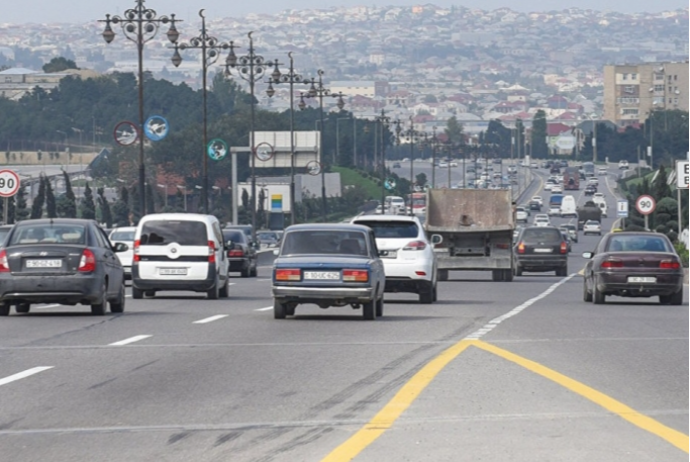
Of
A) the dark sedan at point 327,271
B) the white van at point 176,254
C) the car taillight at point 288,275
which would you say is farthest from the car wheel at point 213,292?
the car taillight at point 288,275

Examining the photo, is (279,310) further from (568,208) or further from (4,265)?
(568,208)

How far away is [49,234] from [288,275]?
13.4 ft

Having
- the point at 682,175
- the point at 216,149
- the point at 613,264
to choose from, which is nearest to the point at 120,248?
the point at 613,264

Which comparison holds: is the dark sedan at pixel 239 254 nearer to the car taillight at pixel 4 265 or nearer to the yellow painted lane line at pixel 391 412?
the car taillight at pixel 4 265

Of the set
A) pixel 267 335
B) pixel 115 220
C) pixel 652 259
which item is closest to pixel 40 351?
pixel 267 335

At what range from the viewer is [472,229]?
1836 inches

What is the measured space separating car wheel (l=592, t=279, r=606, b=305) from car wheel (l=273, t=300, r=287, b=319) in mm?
7387

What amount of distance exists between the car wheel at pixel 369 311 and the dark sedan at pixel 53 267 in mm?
3965

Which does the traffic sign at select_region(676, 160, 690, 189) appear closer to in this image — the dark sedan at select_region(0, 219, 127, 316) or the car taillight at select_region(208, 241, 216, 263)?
the car taillight at select_region(208, 241, 216, 263)

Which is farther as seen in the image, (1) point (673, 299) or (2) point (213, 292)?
(2) point (213, 292)

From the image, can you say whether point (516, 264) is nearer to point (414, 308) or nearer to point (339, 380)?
point (414, 308)

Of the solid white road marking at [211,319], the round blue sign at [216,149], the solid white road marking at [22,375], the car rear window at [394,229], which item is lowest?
the solid white road marking at [211,319]

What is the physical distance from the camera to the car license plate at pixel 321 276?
24.2 m

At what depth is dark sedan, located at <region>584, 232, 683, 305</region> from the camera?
2948cm
